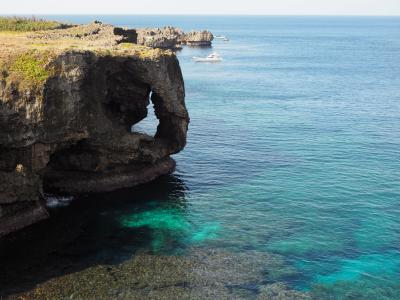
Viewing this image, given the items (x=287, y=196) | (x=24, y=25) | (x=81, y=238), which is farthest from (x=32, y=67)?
(x=24, y=25)

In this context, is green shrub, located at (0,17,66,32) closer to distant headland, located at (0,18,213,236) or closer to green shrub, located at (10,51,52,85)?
distant headland, located at (0,18,213,236)

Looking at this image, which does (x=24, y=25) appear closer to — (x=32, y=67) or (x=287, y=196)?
(x=32, y=67)

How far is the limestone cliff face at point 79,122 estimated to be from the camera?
46906 mm

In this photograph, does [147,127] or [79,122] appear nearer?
[79,122]

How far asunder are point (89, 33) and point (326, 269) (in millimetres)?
49152

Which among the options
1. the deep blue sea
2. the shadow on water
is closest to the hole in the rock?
the deep blue sea

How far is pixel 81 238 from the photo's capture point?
47219 millimetres

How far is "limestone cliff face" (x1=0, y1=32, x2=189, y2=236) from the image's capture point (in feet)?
154

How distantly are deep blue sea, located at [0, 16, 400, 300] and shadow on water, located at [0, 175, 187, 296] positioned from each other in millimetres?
233

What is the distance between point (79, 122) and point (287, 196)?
25.9m

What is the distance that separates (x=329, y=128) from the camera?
86062mm

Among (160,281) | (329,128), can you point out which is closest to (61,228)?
(160,281)

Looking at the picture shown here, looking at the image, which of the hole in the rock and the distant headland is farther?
the hole in the rock

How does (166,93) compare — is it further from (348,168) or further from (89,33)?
(348,168)
